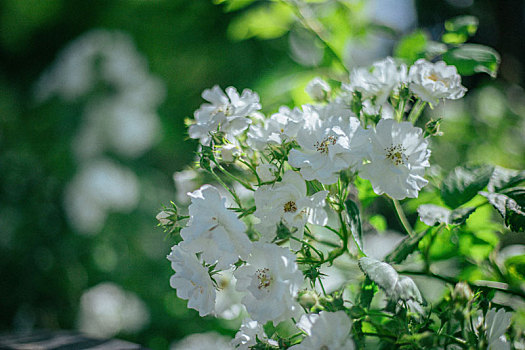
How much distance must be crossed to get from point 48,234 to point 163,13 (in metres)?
1.01

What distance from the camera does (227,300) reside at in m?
0.54

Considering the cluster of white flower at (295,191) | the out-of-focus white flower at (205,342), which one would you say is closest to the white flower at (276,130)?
the cluster of white flower at (295,191)

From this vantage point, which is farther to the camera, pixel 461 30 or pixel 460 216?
pixel 461 30

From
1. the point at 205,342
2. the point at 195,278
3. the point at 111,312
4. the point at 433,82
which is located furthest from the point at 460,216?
the point at 111,312

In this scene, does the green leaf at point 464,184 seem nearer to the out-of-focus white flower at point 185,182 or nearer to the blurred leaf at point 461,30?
the blurred leaf at point 461,30

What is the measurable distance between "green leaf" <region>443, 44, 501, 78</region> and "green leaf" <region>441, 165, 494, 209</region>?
116mm

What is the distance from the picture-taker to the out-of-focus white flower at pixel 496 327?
12.4 inches

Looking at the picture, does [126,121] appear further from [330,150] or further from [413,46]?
[330,150]

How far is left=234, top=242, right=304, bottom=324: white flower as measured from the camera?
1.04 ft

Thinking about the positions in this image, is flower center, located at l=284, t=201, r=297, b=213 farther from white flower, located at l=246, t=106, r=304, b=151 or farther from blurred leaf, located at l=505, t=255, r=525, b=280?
blurred leaf, located at l=505, t=255, r=525, b=280

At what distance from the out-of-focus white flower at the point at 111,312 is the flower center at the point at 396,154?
3.61 feet

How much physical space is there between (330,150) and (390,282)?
114mm

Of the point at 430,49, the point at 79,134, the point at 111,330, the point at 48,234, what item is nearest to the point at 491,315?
the point at 430,49

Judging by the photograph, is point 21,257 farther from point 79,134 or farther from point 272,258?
point 272,258
